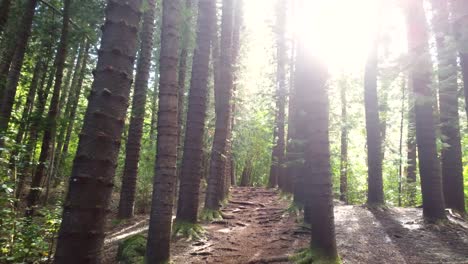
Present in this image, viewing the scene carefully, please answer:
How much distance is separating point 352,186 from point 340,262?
693 inches

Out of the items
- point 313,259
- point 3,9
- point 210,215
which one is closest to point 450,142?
point 313,259

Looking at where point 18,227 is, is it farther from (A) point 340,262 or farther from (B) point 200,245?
(A) point 340,262

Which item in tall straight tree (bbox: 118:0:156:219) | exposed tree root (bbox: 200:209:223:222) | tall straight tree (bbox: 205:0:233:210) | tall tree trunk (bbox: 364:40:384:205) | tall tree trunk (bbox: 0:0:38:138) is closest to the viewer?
tall tree trunk (bbox: 0:0:38:138)

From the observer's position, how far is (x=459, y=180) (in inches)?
400

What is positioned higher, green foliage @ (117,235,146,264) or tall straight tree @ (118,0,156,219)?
tall straight tree @ (118,0,156,219)

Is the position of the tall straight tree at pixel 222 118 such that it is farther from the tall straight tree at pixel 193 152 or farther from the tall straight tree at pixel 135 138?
the tall straight tree at pixel 135 138

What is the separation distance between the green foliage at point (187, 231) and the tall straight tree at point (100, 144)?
19.9 feet

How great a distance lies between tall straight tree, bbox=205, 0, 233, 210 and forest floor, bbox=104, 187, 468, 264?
3.21 ft

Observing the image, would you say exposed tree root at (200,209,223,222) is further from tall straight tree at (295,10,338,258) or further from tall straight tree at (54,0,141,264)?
tall straight tree at (54,0,141,264)

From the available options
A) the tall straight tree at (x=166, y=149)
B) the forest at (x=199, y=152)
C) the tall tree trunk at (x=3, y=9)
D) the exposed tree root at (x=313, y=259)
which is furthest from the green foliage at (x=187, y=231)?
the tall tree trunk at (x=3, y=9)

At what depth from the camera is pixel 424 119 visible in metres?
9.15

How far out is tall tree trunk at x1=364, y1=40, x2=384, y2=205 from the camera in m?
11.2

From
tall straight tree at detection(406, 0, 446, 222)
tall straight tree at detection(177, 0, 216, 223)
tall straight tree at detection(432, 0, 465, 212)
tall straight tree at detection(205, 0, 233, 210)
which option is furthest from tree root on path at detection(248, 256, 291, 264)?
tall straight tree at detection(432, 0, 465, 212)

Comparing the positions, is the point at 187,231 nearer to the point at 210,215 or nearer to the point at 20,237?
the point at 210,215
